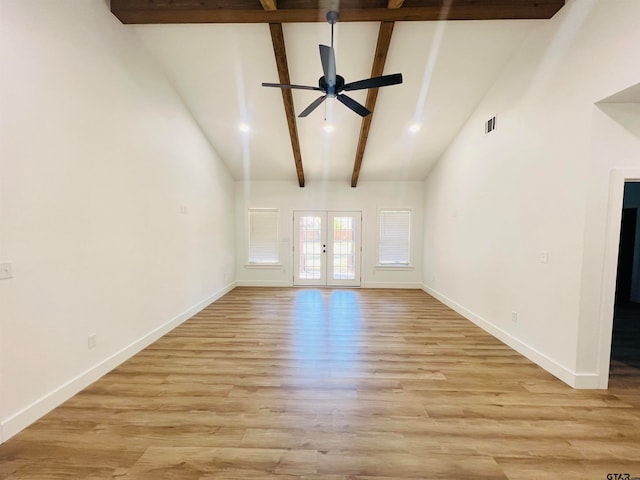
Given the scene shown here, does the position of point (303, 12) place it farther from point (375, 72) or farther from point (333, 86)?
point (375, 72)

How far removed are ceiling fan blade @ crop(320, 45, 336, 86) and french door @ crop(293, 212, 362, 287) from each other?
430 centimetres

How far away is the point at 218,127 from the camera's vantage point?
498 cm

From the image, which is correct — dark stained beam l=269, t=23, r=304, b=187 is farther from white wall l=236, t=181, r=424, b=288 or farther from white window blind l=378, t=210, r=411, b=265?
white window blind l=378, t=210, r=411, b=265

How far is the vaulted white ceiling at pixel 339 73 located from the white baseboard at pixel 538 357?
330cm

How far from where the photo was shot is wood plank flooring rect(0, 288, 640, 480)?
1.69 metres

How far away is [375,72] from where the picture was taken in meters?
3.66

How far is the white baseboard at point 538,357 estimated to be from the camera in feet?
8.31

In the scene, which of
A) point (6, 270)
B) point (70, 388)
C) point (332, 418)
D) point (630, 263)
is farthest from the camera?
point (630, 263)

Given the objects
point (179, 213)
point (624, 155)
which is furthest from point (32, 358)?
point (624, 155)

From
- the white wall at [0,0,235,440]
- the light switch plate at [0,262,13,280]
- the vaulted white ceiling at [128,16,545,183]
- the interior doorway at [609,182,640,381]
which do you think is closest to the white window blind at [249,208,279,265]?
the vaulted white ceiling at [128,16,545,183]

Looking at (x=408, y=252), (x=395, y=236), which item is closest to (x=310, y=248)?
(x=395, y=236)

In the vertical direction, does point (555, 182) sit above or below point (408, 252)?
above

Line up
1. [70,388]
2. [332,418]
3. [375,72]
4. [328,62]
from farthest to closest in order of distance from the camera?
[375,72] < [328,62] < [70,388] < [332,418]

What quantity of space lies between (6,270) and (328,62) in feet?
9.98
